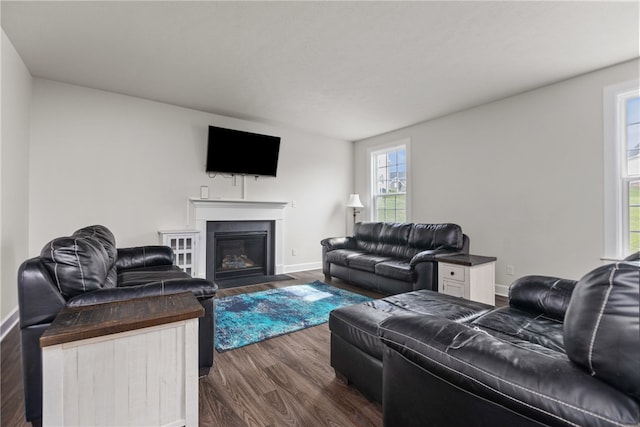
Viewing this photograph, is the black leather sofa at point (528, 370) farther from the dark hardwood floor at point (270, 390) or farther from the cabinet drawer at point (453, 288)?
the cabinet drawer at point (453, 288)

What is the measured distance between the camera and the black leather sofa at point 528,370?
725mm

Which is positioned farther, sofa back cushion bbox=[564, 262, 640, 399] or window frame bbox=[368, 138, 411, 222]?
window frame bbox=[368, 138, 411, 222]

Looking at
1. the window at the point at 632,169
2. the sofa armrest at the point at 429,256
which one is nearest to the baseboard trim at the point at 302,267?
the sofa armrest at the point at 429,256

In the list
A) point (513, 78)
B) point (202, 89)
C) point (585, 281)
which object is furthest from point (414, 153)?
point (585, 281)

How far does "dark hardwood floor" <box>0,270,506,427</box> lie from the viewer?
62.1 inches

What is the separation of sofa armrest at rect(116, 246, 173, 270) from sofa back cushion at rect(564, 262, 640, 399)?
3.41 meters

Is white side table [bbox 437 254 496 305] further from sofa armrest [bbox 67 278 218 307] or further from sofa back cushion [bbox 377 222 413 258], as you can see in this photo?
sofa armrest [bbox 67 278 218 307]

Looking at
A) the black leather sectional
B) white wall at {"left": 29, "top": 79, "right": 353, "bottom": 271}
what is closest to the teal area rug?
the black leather sectional

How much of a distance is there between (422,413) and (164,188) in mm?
4228

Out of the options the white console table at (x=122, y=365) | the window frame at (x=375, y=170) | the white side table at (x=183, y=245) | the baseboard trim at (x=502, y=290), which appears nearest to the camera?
the white console table at (x=122, y=365)

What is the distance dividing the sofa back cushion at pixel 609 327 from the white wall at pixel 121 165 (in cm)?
451

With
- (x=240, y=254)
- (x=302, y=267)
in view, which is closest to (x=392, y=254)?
(x=302, y=267)

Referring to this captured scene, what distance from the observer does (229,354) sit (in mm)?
2293

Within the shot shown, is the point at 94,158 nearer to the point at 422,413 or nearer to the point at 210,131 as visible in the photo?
the point at 210,131
